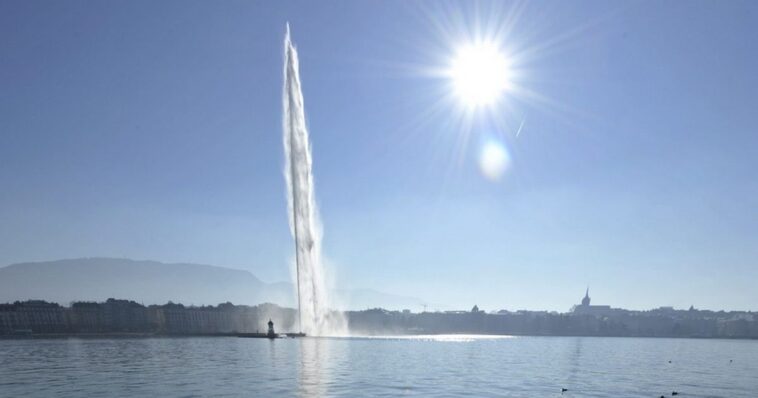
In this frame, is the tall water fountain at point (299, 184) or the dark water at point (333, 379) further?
the tall water fountain at point (299, 184)

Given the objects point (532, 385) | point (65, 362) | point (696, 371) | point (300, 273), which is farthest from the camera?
point (300, 273)

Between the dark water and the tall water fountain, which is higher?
the tall water fountain

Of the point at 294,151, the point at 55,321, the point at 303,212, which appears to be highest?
the point at 294,151

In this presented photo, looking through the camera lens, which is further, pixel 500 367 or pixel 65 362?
pixel 500 367

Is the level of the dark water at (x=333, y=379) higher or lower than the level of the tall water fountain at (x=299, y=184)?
lower

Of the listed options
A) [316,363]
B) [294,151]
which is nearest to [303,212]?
[294,151]

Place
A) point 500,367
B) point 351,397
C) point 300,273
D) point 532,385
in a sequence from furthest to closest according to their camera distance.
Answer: point 300,273 → point 500,367 → point 532,385 → point 351,397

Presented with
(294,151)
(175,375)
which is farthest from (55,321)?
(175,375)

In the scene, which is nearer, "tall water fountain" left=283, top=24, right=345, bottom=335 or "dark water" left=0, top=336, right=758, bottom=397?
"dark water" left=0, top=336, right=758, bottom=397

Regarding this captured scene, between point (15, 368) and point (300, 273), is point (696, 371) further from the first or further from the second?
point (15, 368)

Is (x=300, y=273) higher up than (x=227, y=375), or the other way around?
(x=300, y=273)

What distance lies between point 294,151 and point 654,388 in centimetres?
5763

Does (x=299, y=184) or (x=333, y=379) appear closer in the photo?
(x=333, y=379)

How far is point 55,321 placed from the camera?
177 meters
